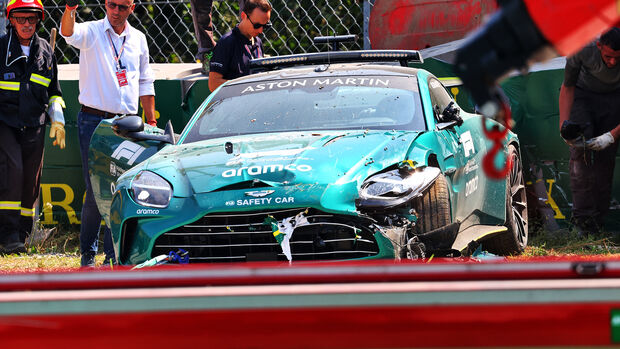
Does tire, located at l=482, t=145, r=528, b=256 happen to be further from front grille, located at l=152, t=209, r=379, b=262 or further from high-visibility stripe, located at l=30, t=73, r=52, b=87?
high-visibility stripe, located at l=30, t=73, r=52, b=87

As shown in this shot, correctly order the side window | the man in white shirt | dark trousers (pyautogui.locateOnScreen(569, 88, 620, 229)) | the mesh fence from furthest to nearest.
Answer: the mesh fence, dark trousers (pyautogui.locateOnScreen(569, 88, 620, 229)), the man in white shirt, the side window

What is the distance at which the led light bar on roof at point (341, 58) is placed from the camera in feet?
23.9

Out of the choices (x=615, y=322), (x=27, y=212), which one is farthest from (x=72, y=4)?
(x=615, y=322)

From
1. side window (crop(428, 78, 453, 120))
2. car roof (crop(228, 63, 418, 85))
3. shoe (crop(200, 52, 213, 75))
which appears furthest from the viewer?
shoe (crop(200, 52, 213, 75))

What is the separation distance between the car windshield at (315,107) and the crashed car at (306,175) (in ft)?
0.04

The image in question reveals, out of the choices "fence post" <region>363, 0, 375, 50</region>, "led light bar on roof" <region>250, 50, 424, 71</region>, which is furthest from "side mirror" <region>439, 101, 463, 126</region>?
"fence post" <region>363, 0, 375, 50</region>

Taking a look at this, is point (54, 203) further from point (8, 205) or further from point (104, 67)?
point (104, 67)

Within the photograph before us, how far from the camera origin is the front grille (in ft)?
15.9

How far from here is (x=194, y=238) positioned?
501 cm

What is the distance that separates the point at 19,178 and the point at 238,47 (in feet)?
7.32

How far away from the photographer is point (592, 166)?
7.99m

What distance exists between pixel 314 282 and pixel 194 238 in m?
2.90

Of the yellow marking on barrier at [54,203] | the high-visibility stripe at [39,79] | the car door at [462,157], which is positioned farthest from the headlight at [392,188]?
the yellow marking on barrier at [54,203]

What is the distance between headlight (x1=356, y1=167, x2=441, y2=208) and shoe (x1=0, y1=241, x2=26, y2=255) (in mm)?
4499
